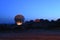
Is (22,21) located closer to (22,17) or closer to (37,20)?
(22,17)

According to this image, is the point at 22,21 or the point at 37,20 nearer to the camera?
the point at 22,21

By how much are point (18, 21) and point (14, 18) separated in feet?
7.65

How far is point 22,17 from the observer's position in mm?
51250

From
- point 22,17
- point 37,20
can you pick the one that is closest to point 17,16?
point 22,17

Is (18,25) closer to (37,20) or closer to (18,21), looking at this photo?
(18,21)

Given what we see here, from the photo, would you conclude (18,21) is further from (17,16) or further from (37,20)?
(37,20)

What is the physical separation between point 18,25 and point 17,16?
8.96 feet

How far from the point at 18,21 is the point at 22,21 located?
1.19 metres

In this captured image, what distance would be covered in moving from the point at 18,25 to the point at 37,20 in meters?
35.3

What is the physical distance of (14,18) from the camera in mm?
52469

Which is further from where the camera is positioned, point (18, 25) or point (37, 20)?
point (37, 20)

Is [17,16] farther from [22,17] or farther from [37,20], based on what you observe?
[37,20]

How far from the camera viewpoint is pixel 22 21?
51.3 meters

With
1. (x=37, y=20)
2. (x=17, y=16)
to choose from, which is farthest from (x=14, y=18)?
(x=37, y=20)
